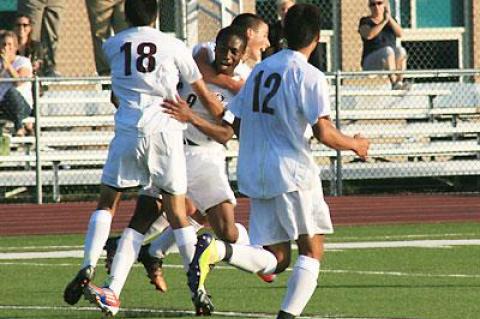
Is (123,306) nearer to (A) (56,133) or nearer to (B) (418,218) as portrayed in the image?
(B) (418,218)

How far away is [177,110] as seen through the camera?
1050cm

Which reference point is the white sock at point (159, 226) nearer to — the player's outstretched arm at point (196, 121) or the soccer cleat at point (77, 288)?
the player's outstretched arm at point (196, 121)

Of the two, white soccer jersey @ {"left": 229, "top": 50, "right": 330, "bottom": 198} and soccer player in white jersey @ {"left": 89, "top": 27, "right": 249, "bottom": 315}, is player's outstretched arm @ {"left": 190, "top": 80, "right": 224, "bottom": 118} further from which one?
white soccer jersey @ {"left": 229, "top": 50, "right": 330, "bottom": 198}

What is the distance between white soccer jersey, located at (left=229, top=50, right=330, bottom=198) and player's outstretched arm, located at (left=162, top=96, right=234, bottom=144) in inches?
39.9

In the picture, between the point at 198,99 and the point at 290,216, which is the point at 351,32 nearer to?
the point at 198,99

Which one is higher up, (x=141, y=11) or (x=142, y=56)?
(x=141, y=11)

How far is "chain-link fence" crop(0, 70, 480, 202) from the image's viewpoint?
22156 millimetres

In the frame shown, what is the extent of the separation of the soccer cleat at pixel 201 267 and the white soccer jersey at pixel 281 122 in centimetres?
62

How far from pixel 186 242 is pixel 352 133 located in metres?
12.9

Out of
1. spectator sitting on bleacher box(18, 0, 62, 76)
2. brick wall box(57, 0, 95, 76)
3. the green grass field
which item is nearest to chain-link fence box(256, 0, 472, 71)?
brick wall box(57, 0, 95, 76)

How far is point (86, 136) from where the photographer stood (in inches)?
888

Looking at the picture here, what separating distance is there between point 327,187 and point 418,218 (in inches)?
158

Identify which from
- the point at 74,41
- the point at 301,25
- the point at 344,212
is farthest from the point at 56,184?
the point at 301,25

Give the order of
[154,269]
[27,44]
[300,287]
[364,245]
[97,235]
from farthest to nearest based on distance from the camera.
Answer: [27,44], [364,245], [154,269], [97,235], [300,287]
